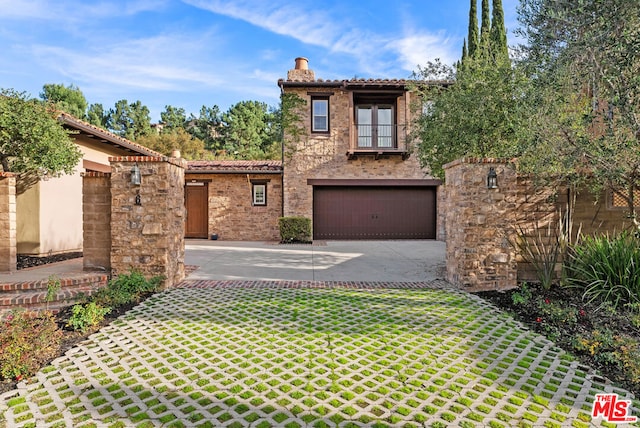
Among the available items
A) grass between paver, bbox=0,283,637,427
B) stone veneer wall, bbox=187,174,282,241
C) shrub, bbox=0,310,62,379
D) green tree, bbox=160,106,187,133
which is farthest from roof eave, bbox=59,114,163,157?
green tree, bbox=160,106,187,133

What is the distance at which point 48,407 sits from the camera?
8.50 feet

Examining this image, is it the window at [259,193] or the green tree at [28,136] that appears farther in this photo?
the window at [259,193]

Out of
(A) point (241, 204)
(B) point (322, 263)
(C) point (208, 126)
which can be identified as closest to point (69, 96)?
(C) point (208, 126)

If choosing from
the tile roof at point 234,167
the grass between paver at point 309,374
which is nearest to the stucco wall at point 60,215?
the tile roof at point 234,167

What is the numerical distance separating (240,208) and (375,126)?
6.65m

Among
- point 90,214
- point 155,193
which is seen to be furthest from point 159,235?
point 90,214

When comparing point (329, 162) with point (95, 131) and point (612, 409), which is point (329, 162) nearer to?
point (95, 131)

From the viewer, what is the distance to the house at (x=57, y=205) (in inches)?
330

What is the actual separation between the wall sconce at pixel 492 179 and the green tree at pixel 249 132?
2702 centimetres

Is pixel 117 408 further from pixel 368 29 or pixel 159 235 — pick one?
pixel 368 29

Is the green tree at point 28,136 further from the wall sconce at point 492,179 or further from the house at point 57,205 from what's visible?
the wall sconce at point 492,179

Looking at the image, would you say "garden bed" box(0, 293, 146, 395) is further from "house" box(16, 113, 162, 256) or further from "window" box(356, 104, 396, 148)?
"window" box(356, 104, 396, 148)

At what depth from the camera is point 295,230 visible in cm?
1340

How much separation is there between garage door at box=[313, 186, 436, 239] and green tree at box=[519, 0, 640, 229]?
9.36 m
